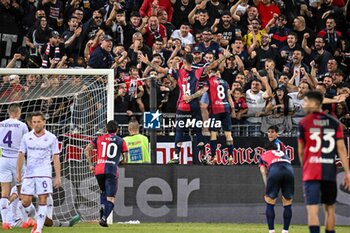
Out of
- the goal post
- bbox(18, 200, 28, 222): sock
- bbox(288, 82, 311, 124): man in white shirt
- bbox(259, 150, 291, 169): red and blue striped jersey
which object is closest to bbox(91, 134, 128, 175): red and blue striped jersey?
the goal post

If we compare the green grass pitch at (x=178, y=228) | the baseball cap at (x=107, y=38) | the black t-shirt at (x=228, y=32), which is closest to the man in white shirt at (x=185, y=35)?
the black t-shirt at (x=228, y=32)

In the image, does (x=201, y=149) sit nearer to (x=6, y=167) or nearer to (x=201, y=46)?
(x=201, y=46)

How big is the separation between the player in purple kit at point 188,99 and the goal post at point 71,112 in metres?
1.44

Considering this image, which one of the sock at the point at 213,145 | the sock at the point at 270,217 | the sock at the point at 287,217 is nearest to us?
the sock at the point at 270,217

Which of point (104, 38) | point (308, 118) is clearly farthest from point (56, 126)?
point (308, 118)

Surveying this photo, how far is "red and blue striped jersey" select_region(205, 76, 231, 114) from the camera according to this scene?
20594mm

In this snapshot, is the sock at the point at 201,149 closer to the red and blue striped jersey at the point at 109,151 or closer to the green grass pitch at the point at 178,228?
the green grass pitch at the point at 178,228

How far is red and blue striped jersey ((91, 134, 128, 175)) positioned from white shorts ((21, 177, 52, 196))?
2364mm

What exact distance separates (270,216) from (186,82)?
4.84m

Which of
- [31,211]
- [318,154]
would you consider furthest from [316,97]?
[31,211]

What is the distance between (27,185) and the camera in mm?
16562

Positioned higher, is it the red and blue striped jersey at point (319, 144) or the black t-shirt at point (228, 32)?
the black t-shirt at point (228, 32)

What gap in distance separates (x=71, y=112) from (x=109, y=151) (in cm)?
205

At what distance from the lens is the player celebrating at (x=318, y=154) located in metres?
13.0
